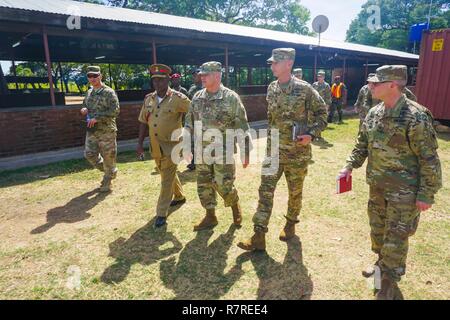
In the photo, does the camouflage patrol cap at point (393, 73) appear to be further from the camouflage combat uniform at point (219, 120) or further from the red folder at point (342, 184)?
the camouflage combat uniform at point (219, 120)

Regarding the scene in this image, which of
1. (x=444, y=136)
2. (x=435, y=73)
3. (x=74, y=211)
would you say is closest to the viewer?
(x=74, y=211)

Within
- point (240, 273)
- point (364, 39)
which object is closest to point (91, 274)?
point (240, 273)

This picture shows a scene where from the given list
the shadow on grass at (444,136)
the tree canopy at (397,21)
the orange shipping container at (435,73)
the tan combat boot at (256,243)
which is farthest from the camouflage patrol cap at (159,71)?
the tree canopy at (397,21)

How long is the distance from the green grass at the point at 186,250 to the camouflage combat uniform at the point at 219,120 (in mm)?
682

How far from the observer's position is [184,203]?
16.0 feet

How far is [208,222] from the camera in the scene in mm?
4012

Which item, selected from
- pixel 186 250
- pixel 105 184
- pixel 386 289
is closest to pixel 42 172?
pixel 105 184

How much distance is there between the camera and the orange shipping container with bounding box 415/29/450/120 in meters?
10.4

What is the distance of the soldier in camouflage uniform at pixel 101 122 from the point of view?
16.8 feet

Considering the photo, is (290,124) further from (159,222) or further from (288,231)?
(159,222)

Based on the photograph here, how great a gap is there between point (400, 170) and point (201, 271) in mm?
2026

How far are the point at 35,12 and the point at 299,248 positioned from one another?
7.03m

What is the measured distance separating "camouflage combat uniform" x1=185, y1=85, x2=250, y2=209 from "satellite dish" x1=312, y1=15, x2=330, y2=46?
31.3 ft
